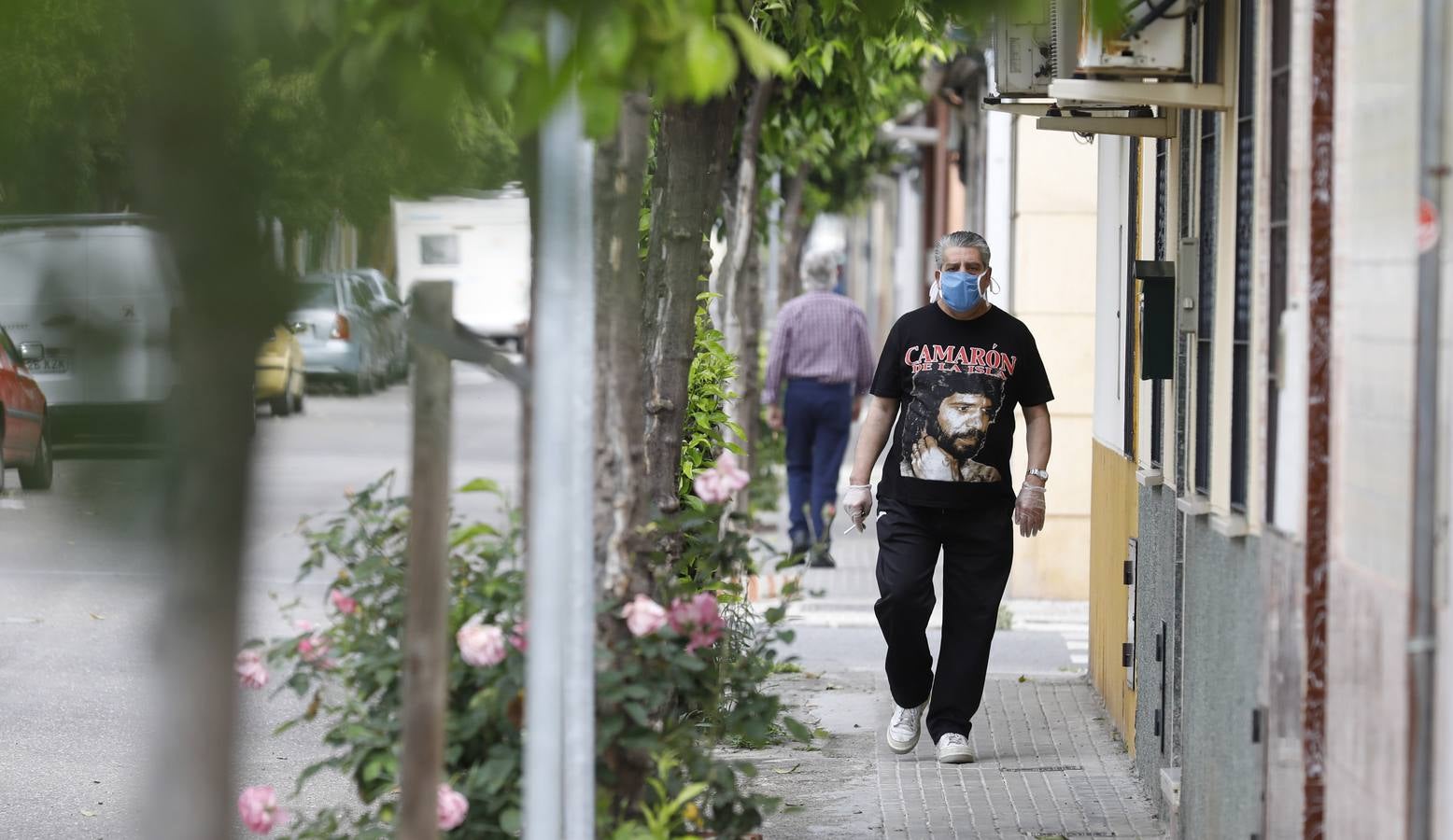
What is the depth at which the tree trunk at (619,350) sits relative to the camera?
380 centimetres

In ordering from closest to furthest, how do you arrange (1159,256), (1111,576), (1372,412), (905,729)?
(1372,412) < (1159,256) < (905,729) < (1111,576)

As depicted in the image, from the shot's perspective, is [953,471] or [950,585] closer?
[953,471]

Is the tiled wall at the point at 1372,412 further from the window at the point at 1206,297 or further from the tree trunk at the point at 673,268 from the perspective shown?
the tree trunk at the point at 673,268

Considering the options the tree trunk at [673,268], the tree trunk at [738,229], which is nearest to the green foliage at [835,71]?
the tree trunk at [738,229]

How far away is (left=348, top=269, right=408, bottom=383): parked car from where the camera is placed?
3.24m

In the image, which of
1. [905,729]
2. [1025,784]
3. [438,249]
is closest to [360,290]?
[438,249]

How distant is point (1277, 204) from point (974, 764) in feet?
10.6

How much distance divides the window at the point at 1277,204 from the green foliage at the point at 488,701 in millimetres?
1297

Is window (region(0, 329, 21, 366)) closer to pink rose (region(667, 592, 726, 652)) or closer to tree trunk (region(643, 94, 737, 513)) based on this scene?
pink rose (region(667, 592, 726, 652))

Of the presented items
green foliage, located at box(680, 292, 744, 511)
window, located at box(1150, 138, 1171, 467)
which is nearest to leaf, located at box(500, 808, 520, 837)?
green foliage, located at box(680, 292, 744, 511)

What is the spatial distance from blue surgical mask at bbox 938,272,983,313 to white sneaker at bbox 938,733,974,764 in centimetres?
152

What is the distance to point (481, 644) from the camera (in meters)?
3.93

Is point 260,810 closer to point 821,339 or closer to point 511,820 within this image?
point 511,820

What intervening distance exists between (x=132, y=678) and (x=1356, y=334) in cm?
659
